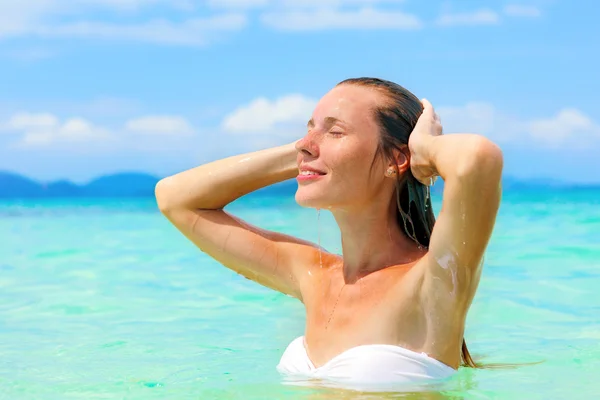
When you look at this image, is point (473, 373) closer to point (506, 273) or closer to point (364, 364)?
point (364, 364)

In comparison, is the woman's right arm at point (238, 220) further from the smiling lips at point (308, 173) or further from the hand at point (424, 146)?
the hand at point (424, 146)

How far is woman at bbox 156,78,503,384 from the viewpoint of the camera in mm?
3203

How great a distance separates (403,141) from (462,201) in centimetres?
57

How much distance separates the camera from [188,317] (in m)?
7.45


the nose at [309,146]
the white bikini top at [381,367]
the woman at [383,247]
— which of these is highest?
the nose at [309,146]

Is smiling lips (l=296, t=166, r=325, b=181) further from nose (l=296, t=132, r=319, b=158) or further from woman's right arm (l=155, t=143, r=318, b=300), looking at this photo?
woman's right arm (l=155, t=143, r=318, b=300)

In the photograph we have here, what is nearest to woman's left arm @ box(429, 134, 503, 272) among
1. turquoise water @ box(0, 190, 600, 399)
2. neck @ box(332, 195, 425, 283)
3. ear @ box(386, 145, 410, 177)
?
ear @ box(386, 145, 410, 177)

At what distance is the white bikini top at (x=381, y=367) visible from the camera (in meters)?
3.36

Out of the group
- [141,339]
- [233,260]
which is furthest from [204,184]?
[141,339]

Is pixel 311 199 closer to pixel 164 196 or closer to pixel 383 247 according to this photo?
pixel 383 247

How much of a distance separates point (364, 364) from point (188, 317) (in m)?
4.23

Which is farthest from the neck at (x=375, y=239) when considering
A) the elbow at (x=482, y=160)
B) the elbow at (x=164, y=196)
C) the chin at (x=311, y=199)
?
the elbow at (x=164, y=196)

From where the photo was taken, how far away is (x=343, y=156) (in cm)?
342

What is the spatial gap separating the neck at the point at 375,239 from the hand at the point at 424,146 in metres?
0.24
